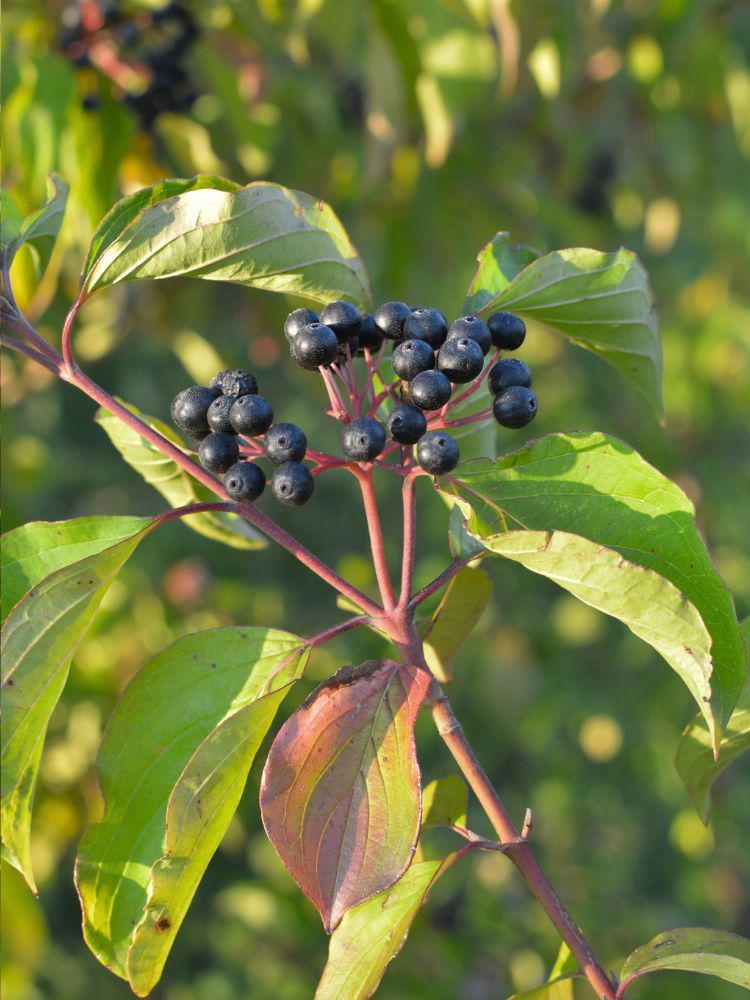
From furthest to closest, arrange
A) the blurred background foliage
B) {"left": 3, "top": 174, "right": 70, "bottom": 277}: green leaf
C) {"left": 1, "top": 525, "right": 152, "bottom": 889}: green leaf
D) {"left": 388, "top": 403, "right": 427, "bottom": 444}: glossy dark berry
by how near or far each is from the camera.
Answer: the blurred background foliage, {"left": 3, "top": 174, "right": 70, "bottom": 277}: green leaf, {"left": 388, "top": 403, "right": 427, "bottom": 444}: glossy dark berry, {"left": 1, "top": 525, "right": 152, "bottom": 889}: green leaf

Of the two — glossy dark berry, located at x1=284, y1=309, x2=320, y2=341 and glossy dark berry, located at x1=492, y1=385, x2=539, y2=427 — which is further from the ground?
glossy dark berry, located at x1=284, y1=309, x2=320, y2=341

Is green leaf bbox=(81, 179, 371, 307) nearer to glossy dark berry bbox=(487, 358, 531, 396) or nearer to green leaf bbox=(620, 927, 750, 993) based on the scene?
glossy dark berry bbox=(487, 358, 531, 396)

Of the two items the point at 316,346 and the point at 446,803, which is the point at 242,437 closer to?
the point at 316,346

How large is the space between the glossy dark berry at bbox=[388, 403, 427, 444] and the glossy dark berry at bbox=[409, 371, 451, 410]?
0.07 feet

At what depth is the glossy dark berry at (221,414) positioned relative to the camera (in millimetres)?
1155

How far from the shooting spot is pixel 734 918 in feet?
19.5

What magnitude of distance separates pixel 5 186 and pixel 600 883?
13.0 feet

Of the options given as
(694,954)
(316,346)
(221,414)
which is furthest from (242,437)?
(694,954)

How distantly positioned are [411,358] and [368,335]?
0.13 metres

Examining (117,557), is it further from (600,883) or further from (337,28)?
(600,883)

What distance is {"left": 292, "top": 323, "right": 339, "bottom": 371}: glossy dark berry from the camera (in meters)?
1.13

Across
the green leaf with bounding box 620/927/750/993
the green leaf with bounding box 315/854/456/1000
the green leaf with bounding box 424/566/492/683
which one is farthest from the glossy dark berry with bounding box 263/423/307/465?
the green leaf with bounding box 620/927/750/993

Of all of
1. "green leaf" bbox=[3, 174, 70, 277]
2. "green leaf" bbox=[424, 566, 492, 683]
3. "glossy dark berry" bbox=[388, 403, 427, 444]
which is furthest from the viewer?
"green leaf" bbox=[424, 566, 492, 683]

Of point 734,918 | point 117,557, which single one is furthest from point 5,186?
point 734,918
